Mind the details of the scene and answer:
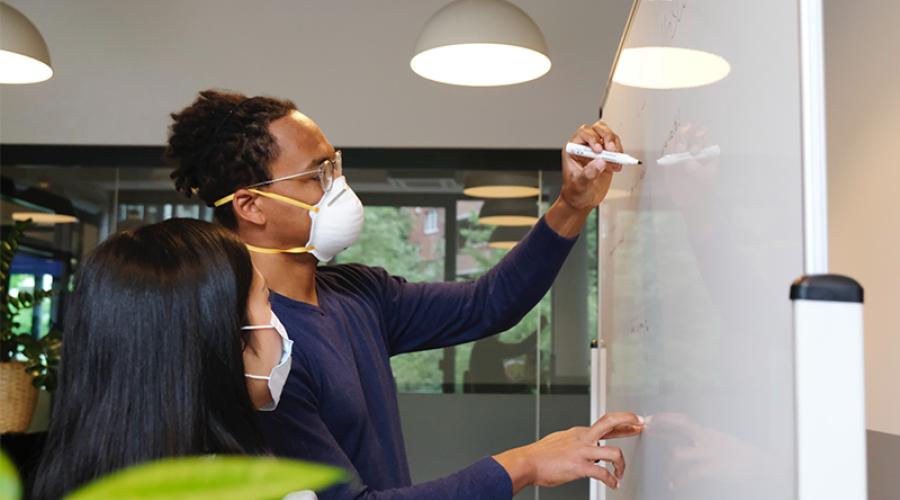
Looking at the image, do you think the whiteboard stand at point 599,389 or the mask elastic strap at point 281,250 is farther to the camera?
the whiteboard stand at point 599,389

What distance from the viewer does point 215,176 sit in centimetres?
152

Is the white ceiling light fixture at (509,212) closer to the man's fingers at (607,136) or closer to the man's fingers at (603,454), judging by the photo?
the man's fingers at (607,136)

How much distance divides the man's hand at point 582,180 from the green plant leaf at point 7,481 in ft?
3.61

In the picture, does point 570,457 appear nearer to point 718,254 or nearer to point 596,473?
point 596,473

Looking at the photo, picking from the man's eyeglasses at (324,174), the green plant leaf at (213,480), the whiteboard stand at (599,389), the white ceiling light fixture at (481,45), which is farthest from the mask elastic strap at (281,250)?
the green plant leaf at (213,480)

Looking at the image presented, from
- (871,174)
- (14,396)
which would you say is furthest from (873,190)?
(14,396)

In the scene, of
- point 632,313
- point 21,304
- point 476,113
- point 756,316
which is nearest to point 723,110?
point 756,316

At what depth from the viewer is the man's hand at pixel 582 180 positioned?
133 cm

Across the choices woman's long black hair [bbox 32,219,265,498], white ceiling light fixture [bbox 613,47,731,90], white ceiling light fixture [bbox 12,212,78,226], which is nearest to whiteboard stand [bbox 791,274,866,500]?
white ceiling light fixture [bbox 613,47,731,90]

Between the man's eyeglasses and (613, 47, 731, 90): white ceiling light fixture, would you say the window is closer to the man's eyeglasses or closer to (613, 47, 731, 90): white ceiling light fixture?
the man's eyeglasses

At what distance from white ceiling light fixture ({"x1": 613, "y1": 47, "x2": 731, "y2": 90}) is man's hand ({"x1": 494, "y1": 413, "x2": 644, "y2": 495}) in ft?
1.53

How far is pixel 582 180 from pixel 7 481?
116 cm

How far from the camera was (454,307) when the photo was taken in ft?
5.40

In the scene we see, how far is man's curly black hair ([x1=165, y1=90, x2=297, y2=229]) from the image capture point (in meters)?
1.49
